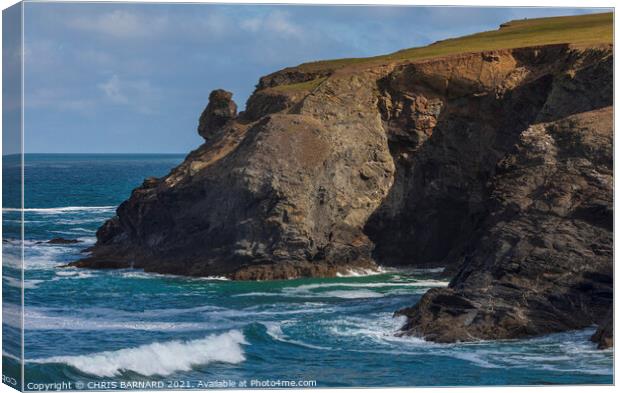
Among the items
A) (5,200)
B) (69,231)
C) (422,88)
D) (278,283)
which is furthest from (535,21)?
(5,200)

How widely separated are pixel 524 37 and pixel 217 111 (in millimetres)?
15152

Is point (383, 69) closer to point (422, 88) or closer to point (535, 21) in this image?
point (422, 88)

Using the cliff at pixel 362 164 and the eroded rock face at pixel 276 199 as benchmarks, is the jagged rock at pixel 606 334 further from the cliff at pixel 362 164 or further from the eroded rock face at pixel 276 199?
the eroded rock face at pixel 276 199

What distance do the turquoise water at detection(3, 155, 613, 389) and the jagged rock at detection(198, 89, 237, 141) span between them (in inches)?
493

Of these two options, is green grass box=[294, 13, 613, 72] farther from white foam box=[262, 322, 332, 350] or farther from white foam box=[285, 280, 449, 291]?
white foam box=[262, 322, 332, 350]

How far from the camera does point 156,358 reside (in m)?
29.4

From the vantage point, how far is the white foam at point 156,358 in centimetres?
2809

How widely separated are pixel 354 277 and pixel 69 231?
24603 mm

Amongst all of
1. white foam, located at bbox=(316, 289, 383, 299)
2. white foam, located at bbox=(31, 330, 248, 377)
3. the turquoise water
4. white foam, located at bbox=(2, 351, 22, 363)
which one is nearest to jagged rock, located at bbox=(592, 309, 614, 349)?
the turquoise water

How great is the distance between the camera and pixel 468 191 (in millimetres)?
54906

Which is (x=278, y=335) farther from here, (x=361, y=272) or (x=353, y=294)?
(x=361, y=272)

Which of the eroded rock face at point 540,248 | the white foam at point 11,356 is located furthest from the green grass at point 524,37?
the white foam at point 11,356

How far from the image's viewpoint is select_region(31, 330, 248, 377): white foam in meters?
28.1

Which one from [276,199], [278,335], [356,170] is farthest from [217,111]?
[278,335]
